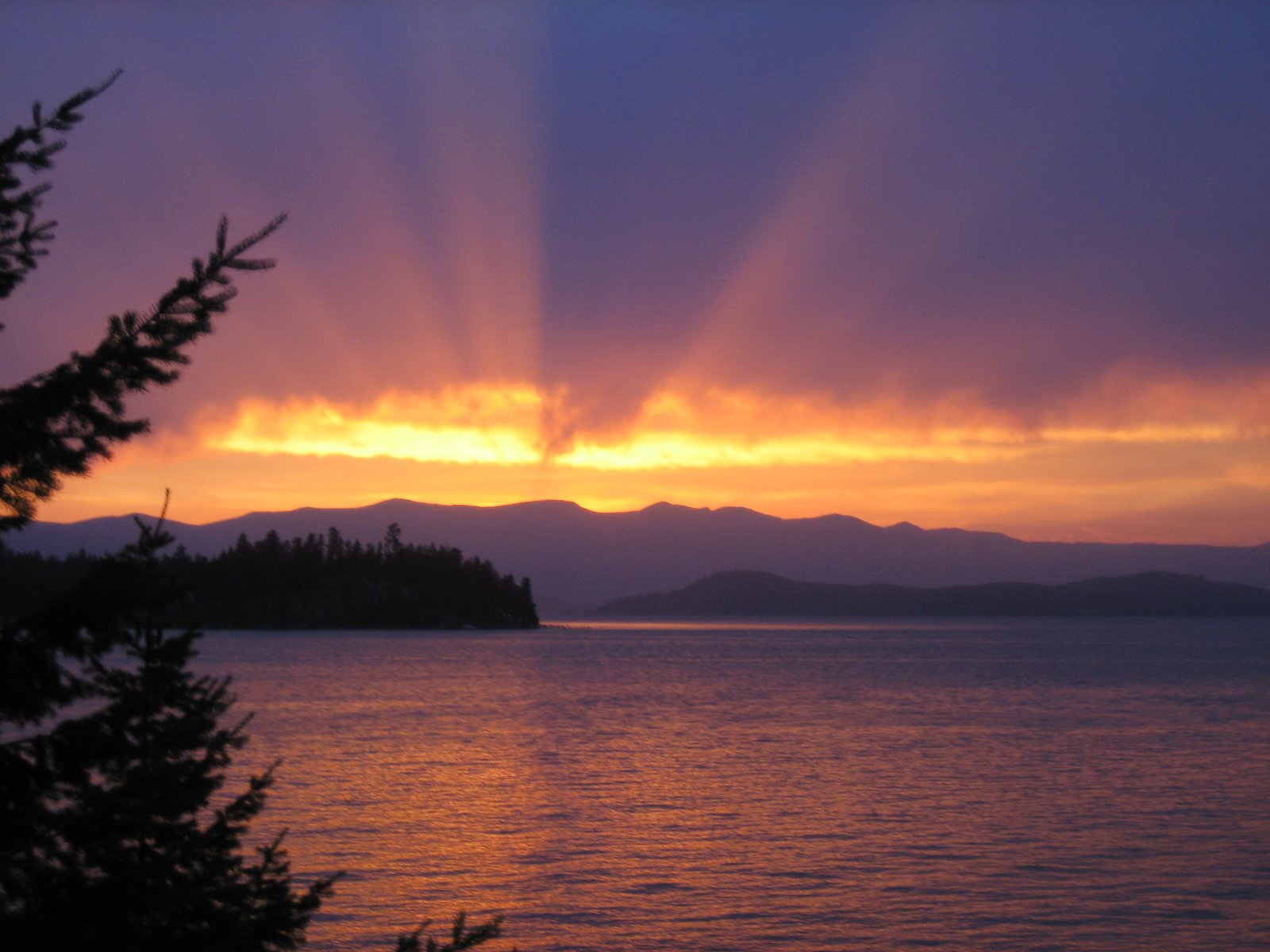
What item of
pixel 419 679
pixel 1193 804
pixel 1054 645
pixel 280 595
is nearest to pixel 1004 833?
pixel 1193 804

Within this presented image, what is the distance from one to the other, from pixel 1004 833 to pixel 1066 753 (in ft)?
55.7

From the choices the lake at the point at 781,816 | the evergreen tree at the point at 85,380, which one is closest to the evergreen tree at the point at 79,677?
the evergreen tree at the point at 85,380

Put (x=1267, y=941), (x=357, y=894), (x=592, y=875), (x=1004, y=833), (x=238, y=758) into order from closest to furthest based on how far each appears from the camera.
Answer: (x=1267, y=941) < (x=357, y=894) < (x=592, y=875) < (x=1004, y=833) < (x=238, y=758)

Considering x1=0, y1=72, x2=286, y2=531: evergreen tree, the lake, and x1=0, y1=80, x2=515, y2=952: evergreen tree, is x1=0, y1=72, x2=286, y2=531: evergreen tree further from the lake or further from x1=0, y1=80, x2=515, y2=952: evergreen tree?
the lake

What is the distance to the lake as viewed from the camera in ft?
65.7

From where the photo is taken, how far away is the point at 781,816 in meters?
29.0

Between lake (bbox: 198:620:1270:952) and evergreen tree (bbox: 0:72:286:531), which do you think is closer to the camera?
evergreen tree (bbox: 0:72:286:531)

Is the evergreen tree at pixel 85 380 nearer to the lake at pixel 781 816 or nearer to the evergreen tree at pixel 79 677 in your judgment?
the evergreen tree at pixel 79 677

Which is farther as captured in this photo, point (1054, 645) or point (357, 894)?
point (1054, 645)

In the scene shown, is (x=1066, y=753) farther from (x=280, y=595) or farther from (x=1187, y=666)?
(x=280, y=595)

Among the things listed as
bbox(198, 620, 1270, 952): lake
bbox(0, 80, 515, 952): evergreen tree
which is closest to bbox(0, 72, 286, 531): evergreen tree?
bbox(0, 80, 515, 952): evergreen tree

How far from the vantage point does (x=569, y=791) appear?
3316 centimetres

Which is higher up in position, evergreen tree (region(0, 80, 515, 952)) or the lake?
evergreen tree (region(0, 80, 515, 952))

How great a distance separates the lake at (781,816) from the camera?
20016mm
